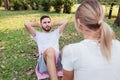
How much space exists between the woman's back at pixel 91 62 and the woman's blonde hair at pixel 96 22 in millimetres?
48

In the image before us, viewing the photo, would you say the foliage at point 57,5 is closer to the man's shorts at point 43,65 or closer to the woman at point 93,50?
the man's shorts at point 43,65

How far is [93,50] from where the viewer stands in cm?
209

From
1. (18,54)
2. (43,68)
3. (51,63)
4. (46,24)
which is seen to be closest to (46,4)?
(18,54)

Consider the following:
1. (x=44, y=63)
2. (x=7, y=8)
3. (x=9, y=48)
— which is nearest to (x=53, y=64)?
(x=44, y=63)

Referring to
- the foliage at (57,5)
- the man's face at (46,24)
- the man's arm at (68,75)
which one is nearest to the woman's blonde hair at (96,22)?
the man's arm at (68,75)

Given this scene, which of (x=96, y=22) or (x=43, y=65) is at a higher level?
(x=96, y=22)

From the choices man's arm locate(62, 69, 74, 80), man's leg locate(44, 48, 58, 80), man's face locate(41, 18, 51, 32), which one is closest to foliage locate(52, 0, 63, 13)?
man's face locate(41, 18, 51, 32)

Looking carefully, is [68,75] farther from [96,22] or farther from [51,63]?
[51,63]

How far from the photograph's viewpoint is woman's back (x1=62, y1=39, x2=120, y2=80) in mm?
2074

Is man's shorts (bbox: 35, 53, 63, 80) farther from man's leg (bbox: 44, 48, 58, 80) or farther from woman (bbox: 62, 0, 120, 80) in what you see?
woman (bbox: 62, 0, 120, 80)

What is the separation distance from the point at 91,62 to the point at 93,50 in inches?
3.7

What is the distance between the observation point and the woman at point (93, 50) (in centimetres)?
207

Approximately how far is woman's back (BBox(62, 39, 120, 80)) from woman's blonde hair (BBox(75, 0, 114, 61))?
5cm

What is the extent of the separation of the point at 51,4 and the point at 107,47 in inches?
655
